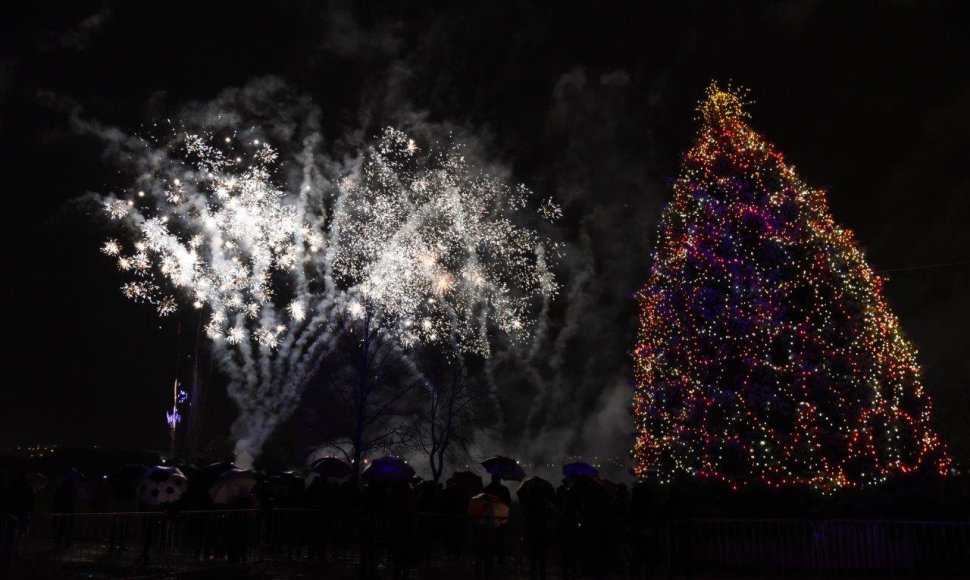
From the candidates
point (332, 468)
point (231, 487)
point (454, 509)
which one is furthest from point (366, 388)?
point (231, 487)

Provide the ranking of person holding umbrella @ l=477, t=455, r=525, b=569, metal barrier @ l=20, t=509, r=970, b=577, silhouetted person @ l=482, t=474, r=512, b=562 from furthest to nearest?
1. silhouetted person @ l=482, t=474, r=512, b=562
2. person holding umbrella @ l=477, t=455, r=525, b=569
3. metal barrier @ l=20, t=509, r=970, b=577

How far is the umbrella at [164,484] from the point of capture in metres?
15.0

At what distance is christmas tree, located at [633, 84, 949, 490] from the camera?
1789cm

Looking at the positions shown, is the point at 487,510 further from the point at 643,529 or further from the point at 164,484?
the point at 164,484

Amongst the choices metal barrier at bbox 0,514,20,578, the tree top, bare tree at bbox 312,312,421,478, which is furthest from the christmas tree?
bare tree at bbox 312,312,421,478

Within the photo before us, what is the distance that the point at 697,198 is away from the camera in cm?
2117

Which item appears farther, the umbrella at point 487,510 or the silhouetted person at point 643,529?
the umbrella at point 487,510

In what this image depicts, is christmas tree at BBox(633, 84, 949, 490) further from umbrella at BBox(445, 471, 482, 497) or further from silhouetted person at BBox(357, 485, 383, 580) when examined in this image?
silhouetted person at BBox(357, 485, 383, 580)

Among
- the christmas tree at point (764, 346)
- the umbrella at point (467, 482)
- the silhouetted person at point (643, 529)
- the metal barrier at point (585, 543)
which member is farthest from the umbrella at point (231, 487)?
the christmas tree at point (764, 346)

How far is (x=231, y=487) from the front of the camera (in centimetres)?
1573

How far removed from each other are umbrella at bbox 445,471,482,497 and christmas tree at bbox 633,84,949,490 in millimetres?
4451

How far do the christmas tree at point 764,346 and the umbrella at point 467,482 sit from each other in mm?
4451

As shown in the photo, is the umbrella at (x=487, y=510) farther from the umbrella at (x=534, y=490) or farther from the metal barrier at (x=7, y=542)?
the metal barrier at (x=7, y=542)

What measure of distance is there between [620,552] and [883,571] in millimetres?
5244
